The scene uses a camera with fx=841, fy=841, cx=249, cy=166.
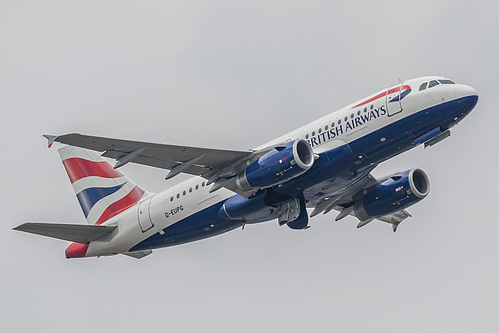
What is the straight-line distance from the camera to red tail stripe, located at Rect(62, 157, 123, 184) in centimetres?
5105

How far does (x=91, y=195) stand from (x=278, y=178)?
1523 centimetres

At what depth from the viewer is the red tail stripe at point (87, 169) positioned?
51.1m

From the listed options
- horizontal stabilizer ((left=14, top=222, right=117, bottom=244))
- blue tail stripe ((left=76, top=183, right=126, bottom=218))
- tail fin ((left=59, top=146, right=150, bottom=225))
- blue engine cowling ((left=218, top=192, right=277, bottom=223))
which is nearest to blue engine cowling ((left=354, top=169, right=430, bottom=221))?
blue engine cowling ((left=218, top=192, right=277, bottom=223))

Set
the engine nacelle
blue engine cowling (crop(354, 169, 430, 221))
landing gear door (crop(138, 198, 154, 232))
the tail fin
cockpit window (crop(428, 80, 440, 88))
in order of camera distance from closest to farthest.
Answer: the engine nacelle < cockpit window (crop(428, 80, 440, 88)) < landing gear door (crop(138, 198, 154, 232)) < blue engine cowling (crop(354, 169, 430, 221)) < the tail fin

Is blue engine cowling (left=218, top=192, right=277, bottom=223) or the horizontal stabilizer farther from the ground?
the horizontal stabilizer

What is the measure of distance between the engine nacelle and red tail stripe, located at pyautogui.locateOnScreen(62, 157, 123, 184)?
1270 centimetres

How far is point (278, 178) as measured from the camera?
4012cm

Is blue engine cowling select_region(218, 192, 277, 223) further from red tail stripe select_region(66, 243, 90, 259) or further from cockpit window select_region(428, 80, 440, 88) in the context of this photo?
cockpit window select_region(428, 80, 440, 88)

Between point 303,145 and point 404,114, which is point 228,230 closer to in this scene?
point 303,145

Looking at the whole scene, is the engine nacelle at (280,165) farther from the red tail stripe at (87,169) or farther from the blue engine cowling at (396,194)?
the red tail stripe at (87,169)

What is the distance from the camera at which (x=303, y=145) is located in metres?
40.2

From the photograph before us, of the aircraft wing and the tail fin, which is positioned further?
the tail fin

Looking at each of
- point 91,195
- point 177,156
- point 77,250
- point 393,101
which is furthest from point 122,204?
point 393,101

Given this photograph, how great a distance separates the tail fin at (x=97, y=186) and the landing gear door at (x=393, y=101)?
15.8m
